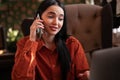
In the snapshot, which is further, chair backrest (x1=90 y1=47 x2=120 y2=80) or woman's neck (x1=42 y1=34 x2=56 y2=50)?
woman's neck (x1=42 y1=34 x2=56 y2=50)

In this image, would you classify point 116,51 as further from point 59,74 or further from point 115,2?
point 115,2

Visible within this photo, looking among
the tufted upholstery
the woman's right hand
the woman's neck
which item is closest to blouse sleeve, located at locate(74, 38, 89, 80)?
the woman's neck

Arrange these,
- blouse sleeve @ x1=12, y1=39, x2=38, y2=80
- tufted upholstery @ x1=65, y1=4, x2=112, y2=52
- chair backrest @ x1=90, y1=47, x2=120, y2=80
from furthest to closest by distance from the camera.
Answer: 1. tufted upholstery @ x1=65, y1=4, x2=112, y2=52
2. blouse sleeve @ x1=12, y1=39, x2=38, y2=80
3. chair backrest @ x1=90, y1=47, x2=120, y2=80

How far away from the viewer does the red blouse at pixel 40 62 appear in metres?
1.47

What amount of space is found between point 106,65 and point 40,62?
1.04m

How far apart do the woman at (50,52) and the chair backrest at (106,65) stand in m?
0.92

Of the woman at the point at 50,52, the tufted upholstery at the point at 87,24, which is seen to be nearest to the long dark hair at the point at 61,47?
the woman at the point at 50,52

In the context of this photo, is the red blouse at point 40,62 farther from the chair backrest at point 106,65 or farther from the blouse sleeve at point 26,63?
the chair backrest at point 106,65

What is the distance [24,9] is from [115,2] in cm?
152

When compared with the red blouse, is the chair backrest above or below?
above

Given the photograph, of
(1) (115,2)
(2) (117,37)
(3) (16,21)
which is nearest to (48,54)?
(2) (117,37)

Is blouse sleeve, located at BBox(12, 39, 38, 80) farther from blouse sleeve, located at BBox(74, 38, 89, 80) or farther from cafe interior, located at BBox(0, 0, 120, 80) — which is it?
cafe interior, located at BBox(0, 0, 120, 80)

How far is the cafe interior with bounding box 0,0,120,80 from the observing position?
1.88ft

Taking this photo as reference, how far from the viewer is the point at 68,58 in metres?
1.60
